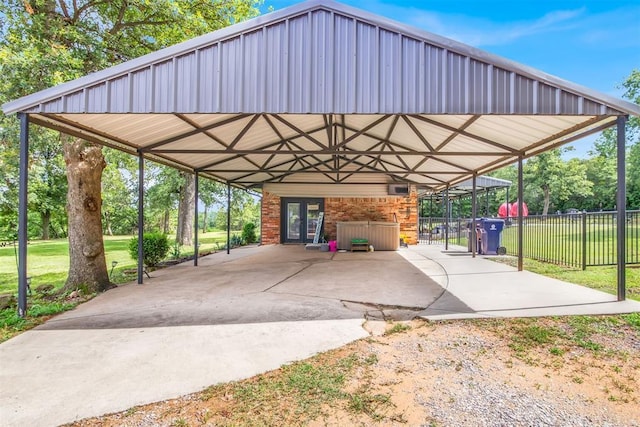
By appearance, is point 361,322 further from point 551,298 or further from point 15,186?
point 15,186

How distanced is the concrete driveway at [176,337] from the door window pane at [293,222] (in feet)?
27.5

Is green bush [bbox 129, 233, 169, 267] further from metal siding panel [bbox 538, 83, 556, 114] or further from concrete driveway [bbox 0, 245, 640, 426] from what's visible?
metal siding panel [bbox 538, 83, 556, 114]

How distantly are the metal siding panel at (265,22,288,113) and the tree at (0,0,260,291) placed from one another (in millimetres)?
3630

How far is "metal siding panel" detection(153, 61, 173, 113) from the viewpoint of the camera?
4.49 m

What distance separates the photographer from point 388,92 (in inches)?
179

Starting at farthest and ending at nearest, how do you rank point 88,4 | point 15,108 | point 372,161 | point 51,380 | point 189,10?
1. point 372,161
2. point 189,10
3. point 88,4
4. point 15,108
5. point 51,380

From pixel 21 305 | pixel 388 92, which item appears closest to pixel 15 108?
pixel 21 305

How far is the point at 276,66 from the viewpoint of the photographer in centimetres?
459

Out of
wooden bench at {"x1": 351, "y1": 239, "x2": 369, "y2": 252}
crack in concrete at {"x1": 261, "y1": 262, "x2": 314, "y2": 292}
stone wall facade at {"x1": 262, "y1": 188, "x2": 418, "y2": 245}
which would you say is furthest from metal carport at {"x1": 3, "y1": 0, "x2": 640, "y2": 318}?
stone wall facade at {"x1": 262, "y1": 188, "x2": 418, "y2": 245}

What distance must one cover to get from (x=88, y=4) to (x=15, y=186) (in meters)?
7.50

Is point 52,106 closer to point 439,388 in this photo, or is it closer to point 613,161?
point 439,388

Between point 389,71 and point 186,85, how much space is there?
2.79 metres

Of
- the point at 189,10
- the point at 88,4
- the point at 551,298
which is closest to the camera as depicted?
the point at 551,298

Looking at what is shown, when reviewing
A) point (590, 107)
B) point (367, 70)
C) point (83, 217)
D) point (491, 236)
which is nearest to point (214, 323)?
point (367, 70)
